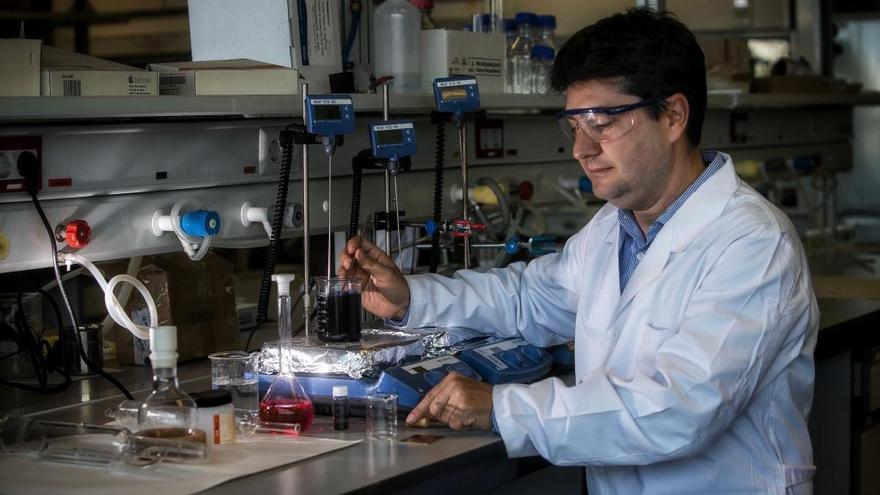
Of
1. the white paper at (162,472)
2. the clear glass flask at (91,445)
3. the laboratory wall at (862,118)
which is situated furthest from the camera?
the laboratory wall at (862,118)

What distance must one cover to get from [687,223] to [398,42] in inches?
37.7

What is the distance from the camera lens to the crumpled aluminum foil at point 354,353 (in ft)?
6.39

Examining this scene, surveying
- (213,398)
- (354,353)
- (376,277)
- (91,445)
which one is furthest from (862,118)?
(91,445)

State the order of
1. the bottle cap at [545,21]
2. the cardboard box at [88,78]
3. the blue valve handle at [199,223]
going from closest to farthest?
1. the cardboard box at [88,78]
2. the blue valve handle at [199,223]
3. the bottle cap at [545,21]

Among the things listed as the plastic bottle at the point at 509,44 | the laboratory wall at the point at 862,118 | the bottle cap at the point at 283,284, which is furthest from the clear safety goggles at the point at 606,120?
the laboratory wall at the point at 862,118

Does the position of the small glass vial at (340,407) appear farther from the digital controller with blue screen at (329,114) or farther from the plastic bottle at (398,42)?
the plastic bottle at (398,42)

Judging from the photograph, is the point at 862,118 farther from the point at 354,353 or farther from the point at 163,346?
the point at 163,346

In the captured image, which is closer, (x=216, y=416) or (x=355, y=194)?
(x=216, y=416)

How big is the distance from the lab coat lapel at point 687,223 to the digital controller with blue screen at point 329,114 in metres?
0.59

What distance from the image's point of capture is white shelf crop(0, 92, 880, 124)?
6.07 ft

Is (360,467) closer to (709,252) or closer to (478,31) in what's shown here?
(709,252)

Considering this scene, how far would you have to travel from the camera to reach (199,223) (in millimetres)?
A: 2170

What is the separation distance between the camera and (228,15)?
2498 millimetres

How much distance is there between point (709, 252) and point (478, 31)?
1224mm
